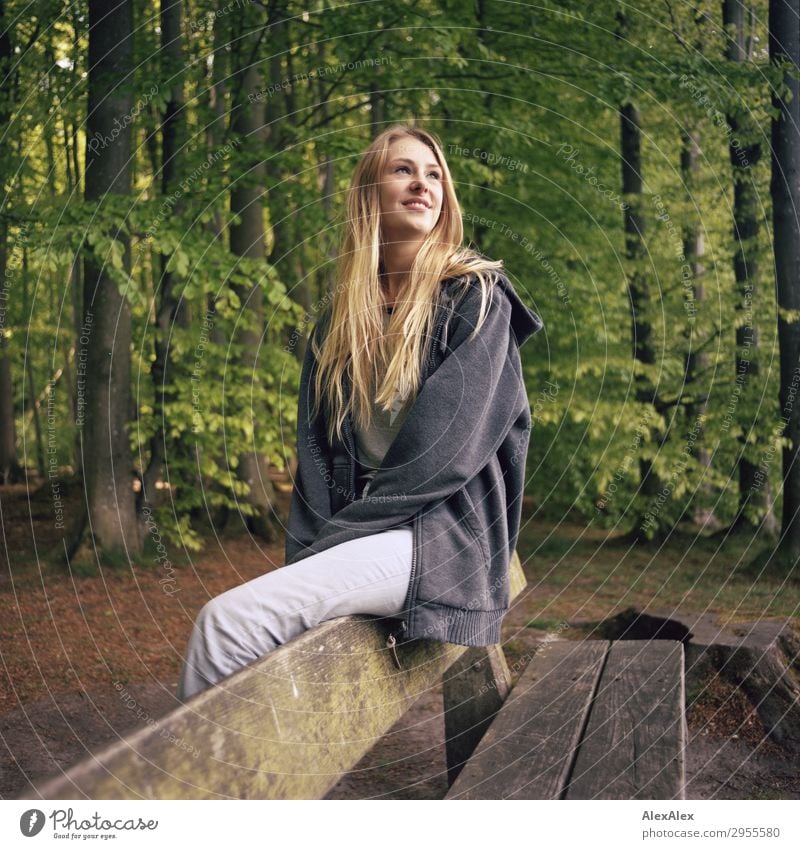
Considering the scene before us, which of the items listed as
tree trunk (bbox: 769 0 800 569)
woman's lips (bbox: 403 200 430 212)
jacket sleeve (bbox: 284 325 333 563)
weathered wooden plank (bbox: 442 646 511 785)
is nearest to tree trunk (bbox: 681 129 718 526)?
tree trunk (bbox: 769 0 800 569)

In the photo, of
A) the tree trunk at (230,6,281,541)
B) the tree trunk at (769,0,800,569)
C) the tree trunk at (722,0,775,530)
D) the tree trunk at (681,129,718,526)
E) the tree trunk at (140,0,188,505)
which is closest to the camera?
the tree trunk at (769,0,800,569)

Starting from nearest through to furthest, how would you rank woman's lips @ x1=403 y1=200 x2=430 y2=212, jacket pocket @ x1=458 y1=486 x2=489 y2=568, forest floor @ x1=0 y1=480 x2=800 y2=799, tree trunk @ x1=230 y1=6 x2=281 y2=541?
jacket pocket @ x1=458 y1=486 x2=489 y2=568 < woman's lips @ x1=403 y1=200 x2=430 y2=212 < forest floor @ x1=0 y1=480 x2=800 y2=799 < tree trunk @ x1=230 y1=6 x2=281 y2=541

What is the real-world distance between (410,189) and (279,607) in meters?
1.44

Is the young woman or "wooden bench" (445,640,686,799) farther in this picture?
"wooden bench" (445,640,686,799)

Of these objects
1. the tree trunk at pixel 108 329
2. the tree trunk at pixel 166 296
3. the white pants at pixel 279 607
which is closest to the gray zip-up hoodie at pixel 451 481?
the white pants at pixel 279 607

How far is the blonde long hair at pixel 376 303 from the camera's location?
2.67m

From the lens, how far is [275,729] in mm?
1564

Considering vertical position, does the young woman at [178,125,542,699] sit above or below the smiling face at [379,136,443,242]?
below

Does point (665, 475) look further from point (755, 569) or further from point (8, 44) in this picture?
point (8, 44)

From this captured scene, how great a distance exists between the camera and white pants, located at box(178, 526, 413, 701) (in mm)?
1972

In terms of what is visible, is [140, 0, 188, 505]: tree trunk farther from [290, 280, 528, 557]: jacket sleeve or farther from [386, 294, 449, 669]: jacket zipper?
[290, 280, 528, 557]: jacket sleeve

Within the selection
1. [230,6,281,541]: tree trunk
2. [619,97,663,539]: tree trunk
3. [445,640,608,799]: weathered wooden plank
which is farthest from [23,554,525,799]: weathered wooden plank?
[619,97,663,539]: tree trunk

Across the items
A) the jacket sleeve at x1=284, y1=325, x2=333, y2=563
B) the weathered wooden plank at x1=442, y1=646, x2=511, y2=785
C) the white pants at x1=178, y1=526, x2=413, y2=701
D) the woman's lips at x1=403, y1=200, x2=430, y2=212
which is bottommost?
the weathered wooden plank at x1=442, y1=646, x2=511, y2=785

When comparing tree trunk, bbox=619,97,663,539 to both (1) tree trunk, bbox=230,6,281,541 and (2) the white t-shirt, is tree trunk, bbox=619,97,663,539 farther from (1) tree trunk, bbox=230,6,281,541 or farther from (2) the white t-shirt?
(2) the white t-shirt
